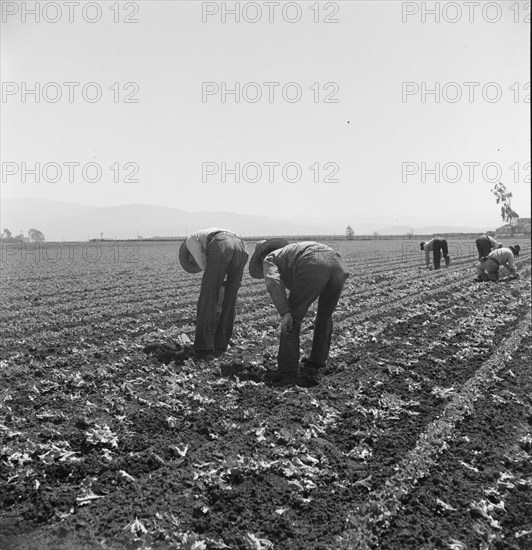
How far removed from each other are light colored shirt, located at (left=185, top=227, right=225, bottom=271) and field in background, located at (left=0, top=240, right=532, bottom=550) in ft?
5.14

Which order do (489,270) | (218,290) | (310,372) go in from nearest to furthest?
1. (310,372)
2. (218,290)
3. (489,270)

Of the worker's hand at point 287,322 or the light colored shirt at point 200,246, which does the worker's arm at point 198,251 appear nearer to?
A: the light colored shirt at point 200,246

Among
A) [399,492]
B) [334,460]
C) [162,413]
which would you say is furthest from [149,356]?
[399,492]

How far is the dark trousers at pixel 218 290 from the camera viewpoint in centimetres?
814

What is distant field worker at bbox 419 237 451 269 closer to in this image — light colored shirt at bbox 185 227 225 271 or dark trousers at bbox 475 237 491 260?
dark trousers at bbox 475 237 491 260

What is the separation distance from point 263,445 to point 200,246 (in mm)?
4089

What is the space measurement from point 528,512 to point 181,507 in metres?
2.62

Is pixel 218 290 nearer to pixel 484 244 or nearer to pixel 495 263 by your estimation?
pixel 495 263

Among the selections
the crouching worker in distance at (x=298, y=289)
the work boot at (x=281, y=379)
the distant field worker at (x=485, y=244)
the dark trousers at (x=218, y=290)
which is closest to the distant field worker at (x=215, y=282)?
the dark trousers at (x=218, y=290)

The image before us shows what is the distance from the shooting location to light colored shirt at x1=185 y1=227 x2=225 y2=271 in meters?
8.40

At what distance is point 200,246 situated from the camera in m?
8.41

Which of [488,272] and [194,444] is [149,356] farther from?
[488,272]

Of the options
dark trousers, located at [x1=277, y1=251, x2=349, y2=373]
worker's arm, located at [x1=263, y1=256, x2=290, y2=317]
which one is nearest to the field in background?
dark trousers, located at [x1=277, y1=251, x2=349, y2=373]

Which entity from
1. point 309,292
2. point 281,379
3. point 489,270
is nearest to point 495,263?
point 489,270
